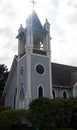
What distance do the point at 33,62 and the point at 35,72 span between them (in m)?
1.52

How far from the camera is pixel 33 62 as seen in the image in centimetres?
4044

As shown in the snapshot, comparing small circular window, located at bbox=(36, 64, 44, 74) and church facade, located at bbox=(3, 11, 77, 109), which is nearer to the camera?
church facade, located at bbox=(3, 11, 77, 109)

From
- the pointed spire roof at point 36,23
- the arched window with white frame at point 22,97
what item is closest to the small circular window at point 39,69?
the arched window with white frame at point 22,97

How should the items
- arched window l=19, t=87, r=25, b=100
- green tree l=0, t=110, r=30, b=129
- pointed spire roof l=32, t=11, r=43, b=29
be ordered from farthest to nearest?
pointed spire roof l=32, t=11, r=43, b=29 → arched window l=19, t=87, r=25, b=100 → green tree l=0, t=110, r=30, b=129

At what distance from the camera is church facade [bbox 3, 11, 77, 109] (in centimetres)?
3969

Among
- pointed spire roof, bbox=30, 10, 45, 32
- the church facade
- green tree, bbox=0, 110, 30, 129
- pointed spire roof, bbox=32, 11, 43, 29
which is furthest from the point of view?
pointed spire roof, bbox=32, 11, 43, 29

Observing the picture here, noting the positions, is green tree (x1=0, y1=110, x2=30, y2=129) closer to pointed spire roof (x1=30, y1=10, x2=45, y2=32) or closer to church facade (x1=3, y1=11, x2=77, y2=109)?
church facade (x1=3, y1=11, x2=77, y2=109)

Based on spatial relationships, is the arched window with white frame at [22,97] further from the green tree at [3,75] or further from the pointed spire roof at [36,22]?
the green tree at [3,75]

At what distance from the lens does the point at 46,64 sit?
41.5 meters

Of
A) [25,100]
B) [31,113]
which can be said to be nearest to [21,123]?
[31,113]

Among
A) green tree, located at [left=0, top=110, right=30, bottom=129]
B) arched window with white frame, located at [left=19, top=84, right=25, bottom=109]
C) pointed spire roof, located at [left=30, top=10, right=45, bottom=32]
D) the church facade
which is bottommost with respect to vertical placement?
green tree, located at [left=0, top=110, right=30, bottom=129]

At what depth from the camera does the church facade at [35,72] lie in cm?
3969

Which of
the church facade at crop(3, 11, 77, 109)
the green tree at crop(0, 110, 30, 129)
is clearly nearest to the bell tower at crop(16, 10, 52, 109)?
the church facade at crop(3, 11, 77, 109)

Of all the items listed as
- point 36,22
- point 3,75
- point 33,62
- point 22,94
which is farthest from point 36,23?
point 3,75
